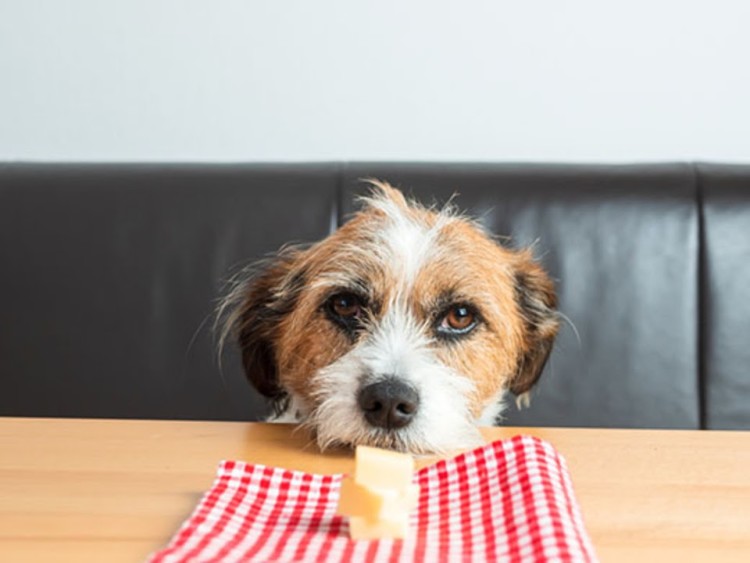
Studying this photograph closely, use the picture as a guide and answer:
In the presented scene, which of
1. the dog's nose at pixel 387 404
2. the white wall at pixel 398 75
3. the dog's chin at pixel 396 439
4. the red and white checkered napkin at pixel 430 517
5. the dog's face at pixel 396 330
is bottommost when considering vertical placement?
the red and white checkered napkin at pixel 430 517

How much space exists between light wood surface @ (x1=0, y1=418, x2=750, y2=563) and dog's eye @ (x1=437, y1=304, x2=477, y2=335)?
0.16m

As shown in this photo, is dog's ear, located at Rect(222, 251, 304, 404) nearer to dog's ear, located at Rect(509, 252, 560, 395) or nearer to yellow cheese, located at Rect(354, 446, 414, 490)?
dog's ear, located at Rect(509, 252, 560, 395)

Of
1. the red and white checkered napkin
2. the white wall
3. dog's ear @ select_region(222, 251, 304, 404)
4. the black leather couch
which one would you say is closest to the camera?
the red and white checkered napkin

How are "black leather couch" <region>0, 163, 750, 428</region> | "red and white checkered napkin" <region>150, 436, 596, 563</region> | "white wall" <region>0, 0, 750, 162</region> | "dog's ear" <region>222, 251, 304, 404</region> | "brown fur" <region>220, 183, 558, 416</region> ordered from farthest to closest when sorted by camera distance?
"white wall" <region>0, 0, 750, 162</region> < "black leather couch" <region>0, 163, 750, 428</region> < "dog's ear" <region>222, 251, 304, 404</region> < "brown fur" <region>220, 183, 558, 416</region> < "red and white checkered napkin" <region>150, 436, 596, 563</region>

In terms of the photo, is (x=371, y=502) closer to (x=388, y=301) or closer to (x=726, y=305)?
(x=388, y=301)

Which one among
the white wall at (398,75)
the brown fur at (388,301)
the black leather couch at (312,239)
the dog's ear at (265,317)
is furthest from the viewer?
the white wall at (398,75)

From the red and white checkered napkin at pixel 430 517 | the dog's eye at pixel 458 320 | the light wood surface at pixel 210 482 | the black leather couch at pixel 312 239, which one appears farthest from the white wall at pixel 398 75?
the red and white checkered napkin at pixel 430 517

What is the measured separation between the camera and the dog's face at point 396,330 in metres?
1.37

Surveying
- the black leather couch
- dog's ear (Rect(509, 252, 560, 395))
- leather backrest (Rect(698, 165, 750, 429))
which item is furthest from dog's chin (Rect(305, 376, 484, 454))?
leather backrest (Rect(698, 165, 750, 429))

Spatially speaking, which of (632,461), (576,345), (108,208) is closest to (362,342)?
(632,461)

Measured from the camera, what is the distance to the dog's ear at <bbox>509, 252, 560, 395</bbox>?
5.50 ft

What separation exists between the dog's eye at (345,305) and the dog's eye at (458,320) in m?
0.11

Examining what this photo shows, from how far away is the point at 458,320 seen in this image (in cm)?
153

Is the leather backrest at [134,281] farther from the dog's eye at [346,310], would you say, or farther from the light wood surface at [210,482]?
the light wood surface at [210,482]
